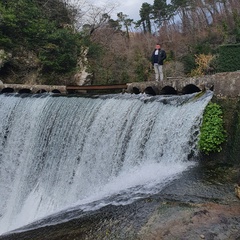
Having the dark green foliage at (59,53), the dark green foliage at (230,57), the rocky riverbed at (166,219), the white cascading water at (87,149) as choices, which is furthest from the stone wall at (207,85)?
the dark green foliage at (59,53)

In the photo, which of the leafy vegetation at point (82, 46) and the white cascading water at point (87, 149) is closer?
the white cascading water at point (87, 149)

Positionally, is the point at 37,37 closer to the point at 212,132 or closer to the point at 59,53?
the point at 59,53

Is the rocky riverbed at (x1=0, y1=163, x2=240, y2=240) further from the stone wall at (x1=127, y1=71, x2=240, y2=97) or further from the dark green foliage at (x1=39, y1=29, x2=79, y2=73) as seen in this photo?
the dark green foliage at (x1=39, y1=29, x2=79, y2=73)

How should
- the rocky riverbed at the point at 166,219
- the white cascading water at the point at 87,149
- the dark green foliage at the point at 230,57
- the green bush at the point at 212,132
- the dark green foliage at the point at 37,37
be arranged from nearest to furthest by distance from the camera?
the rocky riverbed at the point at 166,219, the green bush at the point at 212,132, the white cascading water at the point at 87,149, the dark green foliage at the point at 230,57, the dark green foliage at the point at 37,37

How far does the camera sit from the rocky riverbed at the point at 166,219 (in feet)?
10.9

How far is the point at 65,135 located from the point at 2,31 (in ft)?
30.6

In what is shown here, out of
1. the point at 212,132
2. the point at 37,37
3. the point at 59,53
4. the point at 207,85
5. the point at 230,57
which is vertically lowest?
the point at 212,132

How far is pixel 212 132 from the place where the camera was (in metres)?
5.93

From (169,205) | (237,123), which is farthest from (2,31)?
(169,205)

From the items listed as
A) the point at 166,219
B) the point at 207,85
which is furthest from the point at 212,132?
the point at 166,219

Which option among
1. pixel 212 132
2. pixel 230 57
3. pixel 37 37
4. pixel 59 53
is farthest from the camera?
pixel 59 53

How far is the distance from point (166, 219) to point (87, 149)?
429cm

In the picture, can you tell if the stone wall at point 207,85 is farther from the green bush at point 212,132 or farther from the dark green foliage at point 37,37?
the dark green foliage at point 37,37

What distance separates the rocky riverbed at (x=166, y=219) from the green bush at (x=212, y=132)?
1225mm
